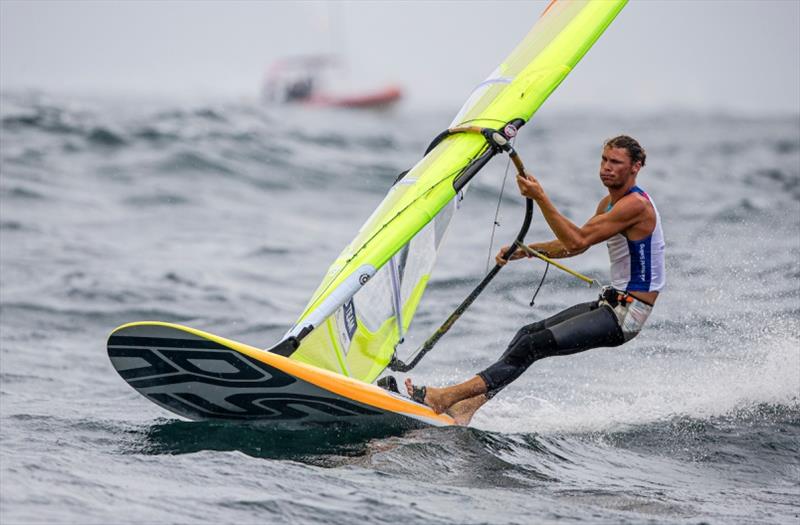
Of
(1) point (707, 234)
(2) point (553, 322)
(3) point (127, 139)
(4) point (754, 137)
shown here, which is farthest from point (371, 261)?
(4) point (754, 137)

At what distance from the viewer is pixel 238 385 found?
6090 mm

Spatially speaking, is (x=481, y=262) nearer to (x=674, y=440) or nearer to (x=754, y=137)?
(x=674, y=440)

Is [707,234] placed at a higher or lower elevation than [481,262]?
higher

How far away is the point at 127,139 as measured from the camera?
21.4 metres

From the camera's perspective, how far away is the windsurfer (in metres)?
6.15

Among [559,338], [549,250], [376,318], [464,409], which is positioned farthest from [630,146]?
[376,318]

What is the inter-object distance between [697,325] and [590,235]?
381 centimetres

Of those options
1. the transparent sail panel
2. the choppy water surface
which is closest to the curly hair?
the transparent sail panel

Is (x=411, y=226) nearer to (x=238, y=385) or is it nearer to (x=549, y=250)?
(x=549, y=250)

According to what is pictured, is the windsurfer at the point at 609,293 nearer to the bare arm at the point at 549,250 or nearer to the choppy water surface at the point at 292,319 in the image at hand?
the bare arm at the point at 549,250

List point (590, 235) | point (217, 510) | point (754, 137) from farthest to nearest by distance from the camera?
point (754, 137)
point (590, 235)
point (217, 510)

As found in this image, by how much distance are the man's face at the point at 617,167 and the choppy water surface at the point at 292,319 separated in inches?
65.5

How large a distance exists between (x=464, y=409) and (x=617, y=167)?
1.73 meters

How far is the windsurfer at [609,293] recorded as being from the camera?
20.2 feet
